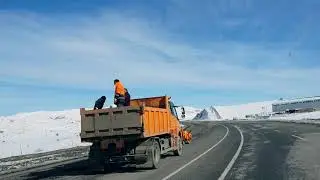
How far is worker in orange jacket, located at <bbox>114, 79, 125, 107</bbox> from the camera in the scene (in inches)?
746

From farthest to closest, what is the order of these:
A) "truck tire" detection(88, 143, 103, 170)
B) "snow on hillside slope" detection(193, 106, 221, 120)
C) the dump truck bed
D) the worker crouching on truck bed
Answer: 1. "snow on hillside slope" detection(193, 106, 221, 120)
2. the worker crouching on truck bed
3. "truck tire" detection(88, 143, 103, 170)
4. the dump truck bed

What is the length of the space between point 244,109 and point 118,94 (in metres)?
152

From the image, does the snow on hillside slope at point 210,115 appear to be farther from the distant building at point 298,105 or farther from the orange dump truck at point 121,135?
the orange dump truck at point 121,135

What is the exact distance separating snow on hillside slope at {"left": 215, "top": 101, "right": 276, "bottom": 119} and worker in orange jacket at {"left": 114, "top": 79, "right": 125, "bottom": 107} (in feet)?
437

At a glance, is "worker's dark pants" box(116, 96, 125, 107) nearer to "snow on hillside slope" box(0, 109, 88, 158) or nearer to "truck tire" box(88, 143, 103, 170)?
"truck tire" box(88, 143, 103, 170)

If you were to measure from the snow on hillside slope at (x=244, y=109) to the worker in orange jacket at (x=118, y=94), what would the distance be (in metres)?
133

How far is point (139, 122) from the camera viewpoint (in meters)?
17.2

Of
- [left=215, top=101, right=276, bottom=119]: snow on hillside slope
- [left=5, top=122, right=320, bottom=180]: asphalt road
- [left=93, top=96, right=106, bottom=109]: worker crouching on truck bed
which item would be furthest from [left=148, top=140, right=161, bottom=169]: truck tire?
[left=215, top=101, right=276, bottom=119]: snow on hillside slope

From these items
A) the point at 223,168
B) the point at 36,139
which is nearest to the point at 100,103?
the point at 223,168

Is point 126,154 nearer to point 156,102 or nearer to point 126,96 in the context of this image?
point 126,96

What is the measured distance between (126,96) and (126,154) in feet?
7.88

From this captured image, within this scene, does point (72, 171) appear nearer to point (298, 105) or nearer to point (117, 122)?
point (117, 122)

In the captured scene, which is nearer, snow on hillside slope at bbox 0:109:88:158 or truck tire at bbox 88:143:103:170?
truck tire at bbox 88:143:103:170

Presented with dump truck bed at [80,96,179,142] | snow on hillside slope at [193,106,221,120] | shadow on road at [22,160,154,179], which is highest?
snow on hillside slope at [193,106,221,120]
